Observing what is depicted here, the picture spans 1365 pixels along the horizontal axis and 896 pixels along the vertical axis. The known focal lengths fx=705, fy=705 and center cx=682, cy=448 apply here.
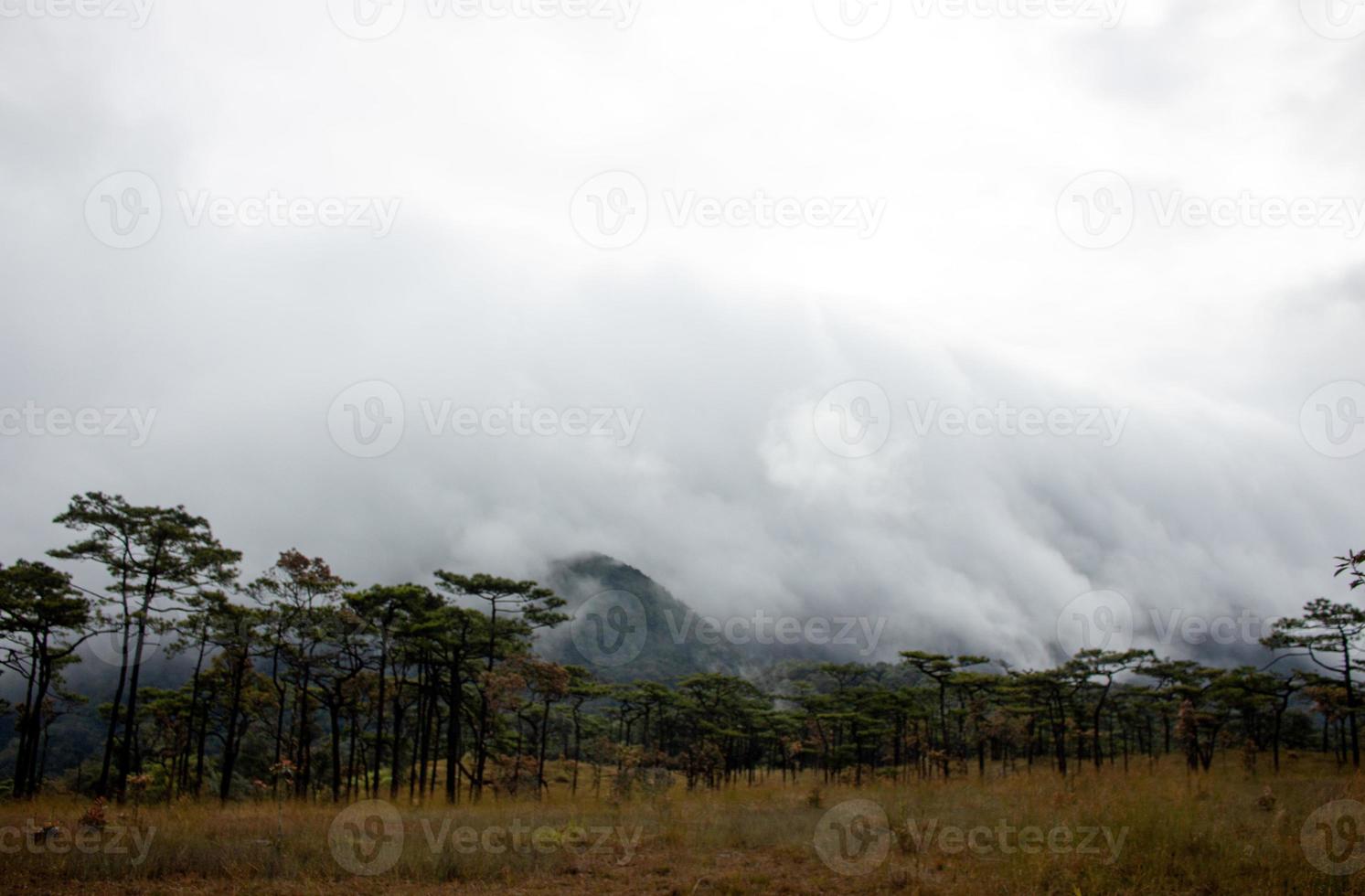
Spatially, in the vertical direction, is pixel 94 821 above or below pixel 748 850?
above

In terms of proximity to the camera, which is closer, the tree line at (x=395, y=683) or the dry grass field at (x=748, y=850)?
the dry grass field at (x=748, y=850)

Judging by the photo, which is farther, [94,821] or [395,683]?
[395,683]

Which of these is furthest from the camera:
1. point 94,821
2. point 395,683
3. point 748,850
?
point 395,683

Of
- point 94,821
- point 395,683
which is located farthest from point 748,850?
point 395,683

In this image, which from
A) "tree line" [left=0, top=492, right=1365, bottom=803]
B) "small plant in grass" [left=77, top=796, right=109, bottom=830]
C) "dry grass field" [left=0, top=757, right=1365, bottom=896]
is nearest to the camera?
"dry grass field" [left=0, top=757, right=1365, bottom=896]

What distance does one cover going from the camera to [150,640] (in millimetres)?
25953

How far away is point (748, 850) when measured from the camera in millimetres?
11383

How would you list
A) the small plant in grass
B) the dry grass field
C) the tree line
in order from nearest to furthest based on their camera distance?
1. the dry grass field
2. the small plant in grass
3. the tree line

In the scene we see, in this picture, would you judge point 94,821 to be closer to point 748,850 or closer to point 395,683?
point 748,850

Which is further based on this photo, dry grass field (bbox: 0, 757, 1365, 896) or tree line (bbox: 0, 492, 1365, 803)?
tree line (bbox: 0, 492, 1365, 803)

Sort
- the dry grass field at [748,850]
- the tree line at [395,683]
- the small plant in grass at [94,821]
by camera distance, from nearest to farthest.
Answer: the dry grass field at [748,850] < the small plant in grass at [94,821] < the tree line at [395,683]

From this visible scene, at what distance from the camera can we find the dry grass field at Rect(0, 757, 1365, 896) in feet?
27.4

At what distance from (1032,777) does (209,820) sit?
18.2 meters

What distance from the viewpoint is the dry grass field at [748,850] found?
329 inches
